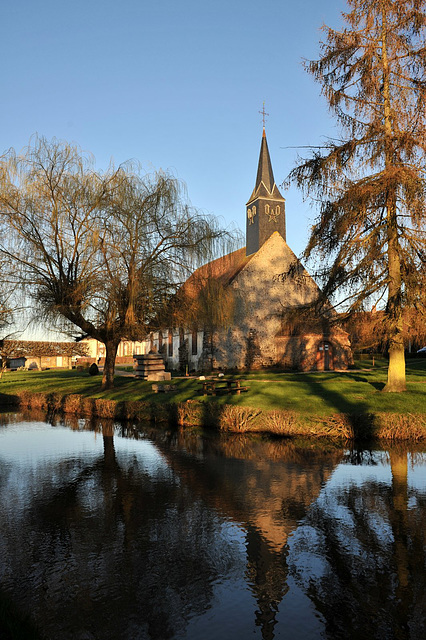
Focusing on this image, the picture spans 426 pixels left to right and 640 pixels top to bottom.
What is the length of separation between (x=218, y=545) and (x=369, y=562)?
1823mm

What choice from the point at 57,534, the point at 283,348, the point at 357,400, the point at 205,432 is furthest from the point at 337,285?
the point at 283,348

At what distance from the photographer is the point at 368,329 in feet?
49.2

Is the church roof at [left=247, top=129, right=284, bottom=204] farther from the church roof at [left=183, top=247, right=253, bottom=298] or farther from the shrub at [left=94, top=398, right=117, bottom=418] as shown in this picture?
the shrub at [left=94, top=398, right=117, bottom=418]

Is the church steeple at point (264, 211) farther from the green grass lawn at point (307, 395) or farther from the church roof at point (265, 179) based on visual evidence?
the green grass lawn at point (307, 395)

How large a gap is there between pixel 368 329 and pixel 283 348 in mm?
17190

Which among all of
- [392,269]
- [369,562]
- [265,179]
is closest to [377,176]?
[392,269]

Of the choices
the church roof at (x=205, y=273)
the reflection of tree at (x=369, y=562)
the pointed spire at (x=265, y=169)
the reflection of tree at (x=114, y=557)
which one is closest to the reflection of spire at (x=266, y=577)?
the reflection of tree at (x=369, y=562)

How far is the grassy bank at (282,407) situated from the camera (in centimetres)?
1326

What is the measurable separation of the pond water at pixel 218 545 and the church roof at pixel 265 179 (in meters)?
26.9

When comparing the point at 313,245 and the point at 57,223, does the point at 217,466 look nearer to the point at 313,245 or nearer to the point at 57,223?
the point at 313,245

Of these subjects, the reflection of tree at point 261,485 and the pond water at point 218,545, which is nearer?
the pond water at point 218,545

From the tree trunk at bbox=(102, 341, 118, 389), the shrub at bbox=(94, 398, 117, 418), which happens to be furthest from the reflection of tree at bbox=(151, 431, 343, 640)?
the tree trunk at bbox=(102, 341, 118, 389)

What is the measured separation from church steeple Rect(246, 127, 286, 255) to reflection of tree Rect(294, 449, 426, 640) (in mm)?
27341

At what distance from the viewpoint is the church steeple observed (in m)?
34.7
